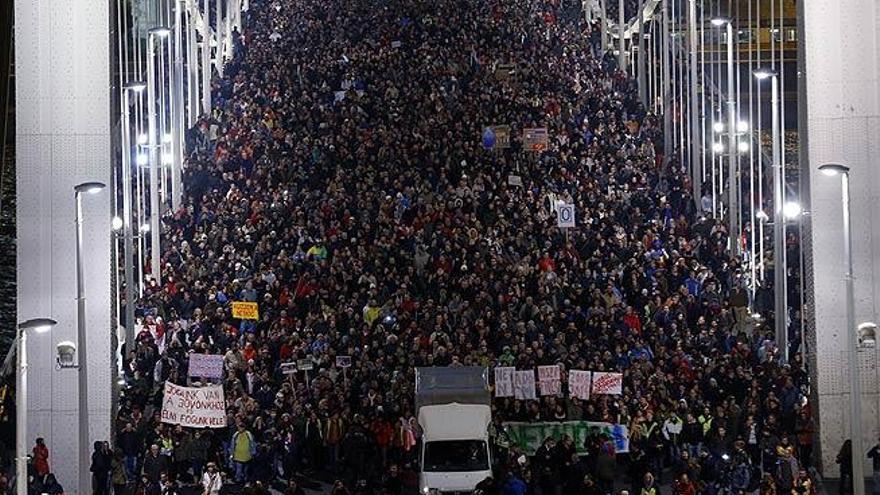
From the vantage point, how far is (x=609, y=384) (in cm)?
4512

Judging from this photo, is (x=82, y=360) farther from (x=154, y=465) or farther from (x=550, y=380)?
(x=550, y=380)

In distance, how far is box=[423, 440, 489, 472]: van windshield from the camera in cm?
4222

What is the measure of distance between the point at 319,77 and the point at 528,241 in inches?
918

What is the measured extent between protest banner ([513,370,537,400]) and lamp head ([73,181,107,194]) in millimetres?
8111

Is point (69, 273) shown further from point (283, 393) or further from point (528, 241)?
point (528, 241)

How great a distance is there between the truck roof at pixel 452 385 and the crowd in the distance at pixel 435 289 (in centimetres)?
63

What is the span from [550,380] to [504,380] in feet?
2.72

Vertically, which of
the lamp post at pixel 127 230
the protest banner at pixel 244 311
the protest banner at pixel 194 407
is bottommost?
the protest banner at pixel 194 407

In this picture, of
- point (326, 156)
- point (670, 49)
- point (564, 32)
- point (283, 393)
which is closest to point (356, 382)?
point (283, 393)

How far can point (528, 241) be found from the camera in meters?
55.9

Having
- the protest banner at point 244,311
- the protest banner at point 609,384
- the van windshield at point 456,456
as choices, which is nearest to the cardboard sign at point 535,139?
the protest banner at point 244,311

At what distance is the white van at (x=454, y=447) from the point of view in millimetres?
42031

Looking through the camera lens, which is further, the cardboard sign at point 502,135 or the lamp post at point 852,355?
the cardboard sign at point 502,135

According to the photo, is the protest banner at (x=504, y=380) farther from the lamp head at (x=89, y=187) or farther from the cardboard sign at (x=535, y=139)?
the cardboard sign at (x=535, y=139)
